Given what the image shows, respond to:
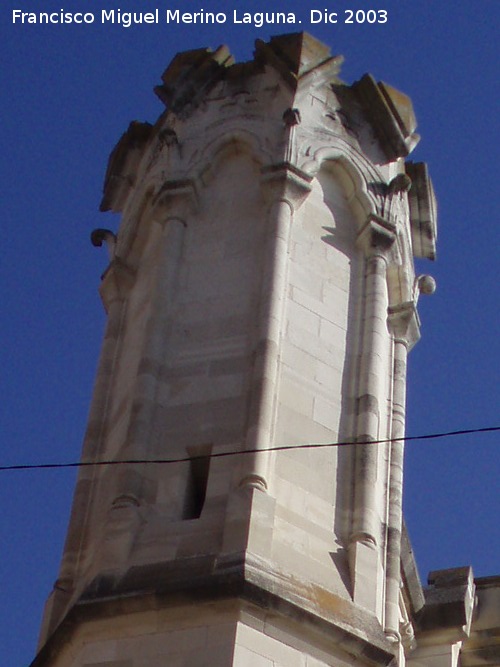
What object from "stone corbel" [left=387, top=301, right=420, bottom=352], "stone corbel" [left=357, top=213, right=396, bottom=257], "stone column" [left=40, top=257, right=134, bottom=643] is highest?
"stone corbel" [left=357, top=213, right=396, bottom=257]

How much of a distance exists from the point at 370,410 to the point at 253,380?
1.10 m

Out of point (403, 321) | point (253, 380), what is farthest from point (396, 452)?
point (253, 380)

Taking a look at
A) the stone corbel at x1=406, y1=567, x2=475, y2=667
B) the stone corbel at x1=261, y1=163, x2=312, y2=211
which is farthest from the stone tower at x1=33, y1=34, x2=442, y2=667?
the stone corbel at x1=406, y1=567, x2=475, y2=667

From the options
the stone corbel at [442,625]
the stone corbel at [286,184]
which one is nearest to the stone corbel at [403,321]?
the stone corbel at [286,184]

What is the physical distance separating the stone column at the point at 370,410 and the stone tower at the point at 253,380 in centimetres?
2

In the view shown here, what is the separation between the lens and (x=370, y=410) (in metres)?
14.6

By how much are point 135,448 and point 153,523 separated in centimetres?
76

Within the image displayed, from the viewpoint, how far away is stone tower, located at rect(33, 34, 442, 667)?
Result: 1278cm

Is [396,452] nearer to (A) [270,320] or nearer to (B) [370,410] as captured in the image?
(B) [370,410]

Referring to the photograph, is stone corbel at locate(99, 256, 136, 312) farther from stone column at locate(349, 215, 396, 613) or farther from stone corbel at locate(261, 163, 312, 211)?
stone column at locate(349, 215, 396, 613)

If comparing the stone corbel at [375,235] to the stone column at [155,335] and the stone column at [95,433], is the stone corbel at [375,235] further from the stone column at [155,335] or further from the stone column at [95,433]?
the stone column at [95,433]

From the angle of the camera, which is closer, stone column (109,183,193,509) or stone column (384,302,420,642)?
stone column (109,183,193,509)

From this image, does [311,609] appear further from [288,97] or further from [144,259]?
[288,97]

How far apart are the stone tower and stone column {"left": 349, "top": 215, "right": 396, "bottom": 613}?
19 millimetres
